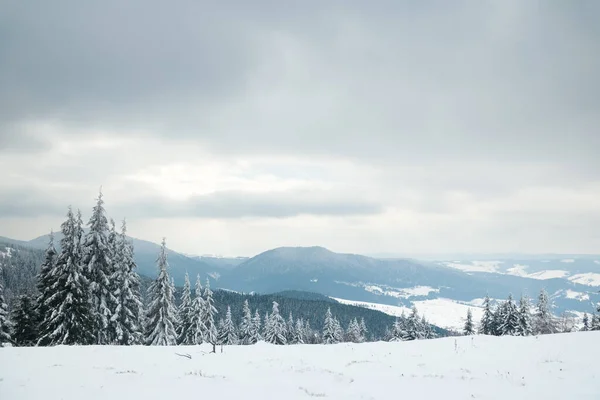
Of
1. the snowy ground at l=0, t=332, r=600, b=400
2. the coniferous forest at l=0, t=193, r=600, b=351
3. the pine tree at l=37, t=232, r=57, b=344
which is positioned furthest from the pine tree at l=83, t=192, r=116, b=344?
the snowy ground at l=0, t=332, r=600, b=400

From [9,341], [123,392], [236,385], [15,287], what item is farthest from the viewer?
[15,287]

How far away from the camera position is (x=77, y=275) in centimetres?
2894

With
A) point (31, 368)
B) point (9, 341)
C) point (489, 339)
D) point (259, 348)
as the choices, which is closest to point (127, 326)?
point (9, 341)

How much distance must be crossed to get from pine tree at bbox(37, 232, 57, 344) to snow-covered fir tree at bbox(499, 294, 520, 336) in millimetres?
53380

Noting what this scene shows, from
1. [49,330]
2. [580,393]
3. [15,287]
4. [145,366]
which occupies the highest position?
[580,393]

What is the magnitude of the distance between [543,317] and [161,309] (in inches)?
2160

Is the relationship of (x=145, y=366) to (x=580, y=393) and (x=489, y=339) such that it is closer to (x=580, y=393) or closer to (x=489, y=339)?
(x=580, y=393)

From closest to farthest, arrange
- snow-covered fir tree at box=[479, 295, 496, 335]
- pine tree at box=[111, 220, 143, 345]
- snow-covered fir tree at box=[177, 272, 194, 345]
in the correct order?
A: pine tree at box=[111, 220, 143, 345]
snow-covered fir tree at box=[177, 272, 194, 345]
snow-covered fir tree at box=[479, 295, 496, 335]

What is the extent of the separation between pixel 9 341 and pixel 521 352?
41.2 metres

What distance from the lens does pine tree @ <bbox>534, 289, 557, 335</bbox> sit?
53531 mm

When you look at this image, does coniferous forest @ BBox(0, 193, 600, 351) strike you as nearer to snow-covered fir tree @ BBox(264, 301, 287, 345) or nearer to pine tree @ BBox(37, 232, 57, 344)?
pine tree @ BBox(37, 232, 57, 344)

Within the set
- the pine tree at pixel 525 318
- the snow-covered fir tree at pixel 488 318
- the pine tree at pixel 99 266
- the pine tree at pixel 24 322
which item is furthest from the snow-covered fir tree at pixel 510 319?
the pine tree at pixel 24 322

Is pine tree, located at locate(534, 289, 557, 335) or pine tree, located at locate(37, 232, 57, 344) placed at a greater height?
pine tree, located at locate(37, 232, 57, 344)

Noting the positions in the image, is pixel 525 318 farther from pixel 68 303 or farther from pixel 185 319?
pixel 68 303
